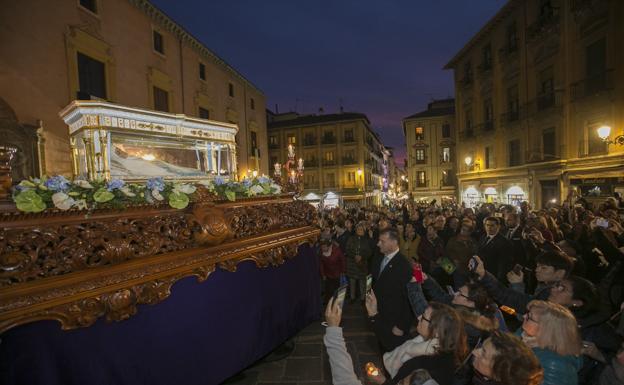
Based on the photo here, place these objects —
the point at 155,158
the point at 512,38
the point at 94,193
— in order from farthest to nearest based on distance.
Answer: the point at 512,38 < the point at 155,158 < the point at 94,193

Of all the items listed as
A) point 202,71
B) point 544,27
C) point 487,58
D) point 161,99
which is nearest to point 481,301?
point 161,99

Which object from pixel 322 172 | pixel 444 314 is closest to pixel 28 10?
pixel 444 314

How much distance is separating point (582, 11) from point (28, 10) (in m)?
25.3

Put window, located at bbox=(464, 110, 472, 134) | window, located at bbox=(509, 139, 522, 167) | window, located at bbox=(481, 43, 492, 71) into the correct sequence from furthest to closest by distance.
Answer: window, located at bbox=(464, 110, 472, 134) → window, located at bbox=(481, 43, 492, 71) → window, located at bbox=(509, 139, 522, 167)

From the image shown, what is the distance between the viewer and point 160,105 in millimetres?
16797

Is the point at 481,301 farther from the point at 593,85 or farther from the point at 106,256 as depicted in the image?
the point at 593,85

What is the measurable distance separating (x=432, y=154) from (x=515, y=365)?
144ft

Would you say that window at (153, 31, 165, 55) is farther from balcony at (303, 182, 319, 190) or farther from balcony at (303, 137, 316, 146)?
balcony at (303, 182, 319, 190)

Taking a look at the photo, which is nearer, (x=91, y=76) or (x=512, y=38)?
(x=91, y=76)

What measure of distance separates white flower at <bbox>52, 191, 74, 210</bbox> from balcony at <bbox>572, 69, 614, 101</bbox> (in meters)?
22.2

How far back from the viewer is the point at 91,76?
1265cm

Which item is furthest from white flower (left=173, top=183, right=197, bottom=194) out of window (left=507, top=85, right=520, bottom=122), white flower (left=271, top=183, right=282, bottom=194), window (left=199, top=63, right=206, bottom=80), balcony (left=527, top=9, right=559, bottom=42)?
window (left=507, top=85, right=520, bottom=122)

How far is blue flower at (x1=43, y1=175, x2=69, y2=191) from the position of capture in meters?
2.66

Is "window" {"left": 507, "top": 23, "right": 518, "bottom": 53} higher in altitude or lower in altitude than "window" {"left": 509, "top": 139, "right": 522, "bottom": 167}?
higher
